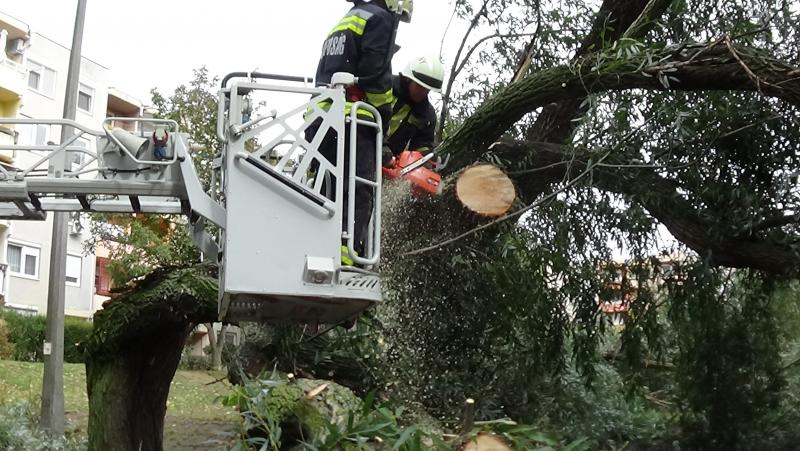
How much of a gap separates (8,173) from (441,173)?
305cm

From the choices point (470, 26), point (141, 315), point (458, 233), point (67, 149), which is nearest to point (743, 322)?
point (458, 233)

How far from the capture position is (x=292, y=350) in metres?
7.16

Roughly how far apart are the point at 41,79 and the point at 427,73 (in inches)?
1007

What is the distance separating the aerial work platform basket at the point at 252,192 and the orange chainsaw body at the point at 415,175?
1221 millimetres

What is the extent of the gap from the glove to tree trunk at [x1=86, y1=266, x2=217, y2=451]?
5.57 feet

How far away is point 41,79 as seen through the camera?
28172 millimetres

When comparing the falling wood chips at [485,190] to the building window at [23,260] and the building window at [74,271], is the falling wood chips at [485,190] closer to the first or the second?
the building window at [23,260]

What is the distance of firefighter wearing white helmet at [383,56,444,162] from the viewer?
5707 mm

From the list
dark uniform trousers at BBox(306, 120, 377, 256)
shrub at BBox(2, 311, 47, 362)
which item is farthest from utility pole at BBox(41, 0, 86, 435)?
shrub at BBox(2, 311, 47, 362)

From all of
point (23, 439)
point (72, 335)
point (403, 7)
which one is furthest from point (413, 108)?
point (72, 335)

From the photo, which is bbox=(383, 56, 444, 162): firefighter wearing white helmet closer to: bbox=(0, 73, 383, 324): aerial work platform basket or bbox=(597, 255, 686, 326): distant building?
bbox=(0, 73, 383, 324): aerial work platform basket

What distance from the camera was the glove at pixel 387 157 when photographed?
5508 millimetres

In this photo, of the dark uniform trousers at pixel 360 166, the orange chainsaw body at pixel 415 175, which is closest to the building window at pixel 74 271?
the orange chainsaw body at pixel 415 175

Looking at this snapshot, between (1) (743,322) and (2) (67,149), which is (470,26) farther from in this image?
(2) (67,149)
